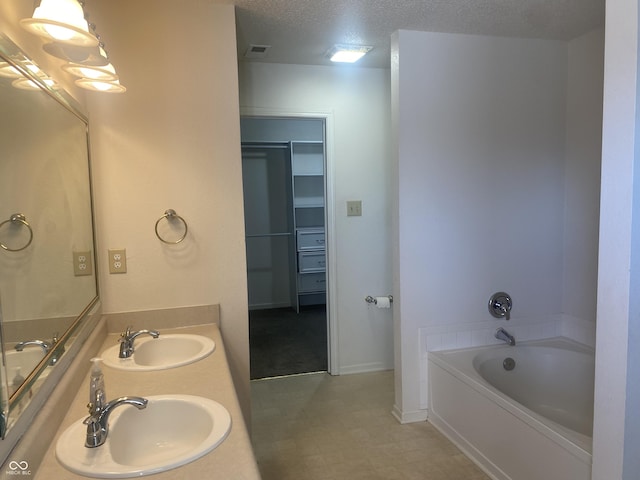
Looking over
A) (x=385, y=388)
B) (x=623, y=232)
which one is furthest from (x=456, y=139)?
(x=385, y=388)

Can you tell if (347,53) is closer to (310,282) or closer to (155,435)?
(155,435)

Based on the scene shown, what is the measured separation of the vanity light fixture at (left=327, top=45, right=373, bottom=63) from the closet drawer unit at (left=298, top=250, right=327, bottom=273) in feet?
8.81

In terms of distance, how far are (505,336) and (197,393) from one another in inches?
84.5

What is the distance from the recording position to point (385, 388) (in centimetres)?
341

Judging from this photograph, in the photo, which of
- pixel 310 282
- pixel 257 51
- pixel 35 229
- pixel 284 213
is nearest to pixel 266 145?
pixel 284 213

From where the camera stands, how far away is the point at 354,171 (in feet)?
11.7

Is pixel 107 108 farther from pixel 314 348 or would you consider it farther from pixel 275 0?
pixel 314 348

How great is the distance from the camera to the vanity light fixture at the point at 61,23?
50.4 inches

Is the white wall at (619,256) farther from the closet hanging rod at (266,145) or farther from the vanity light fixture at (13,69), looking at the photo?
the closet hanging rod at (266,145)

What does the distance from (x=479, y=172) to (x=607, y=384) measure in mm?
1631

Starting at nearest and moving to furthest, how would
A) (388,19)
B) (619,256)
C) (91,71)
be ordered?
1. (619,256)
2. (91,71)
3. (388,19)

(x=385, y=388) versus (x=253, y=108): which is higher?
(x=253, y=108)

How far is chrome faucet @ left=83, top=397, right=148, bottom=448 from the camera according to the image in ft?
3.79

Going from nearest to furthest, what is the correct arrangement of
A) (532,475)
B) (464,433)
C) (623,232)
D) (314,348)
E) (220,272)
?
(623,232), (532,475), (220,272), (464,433), (314,348)
